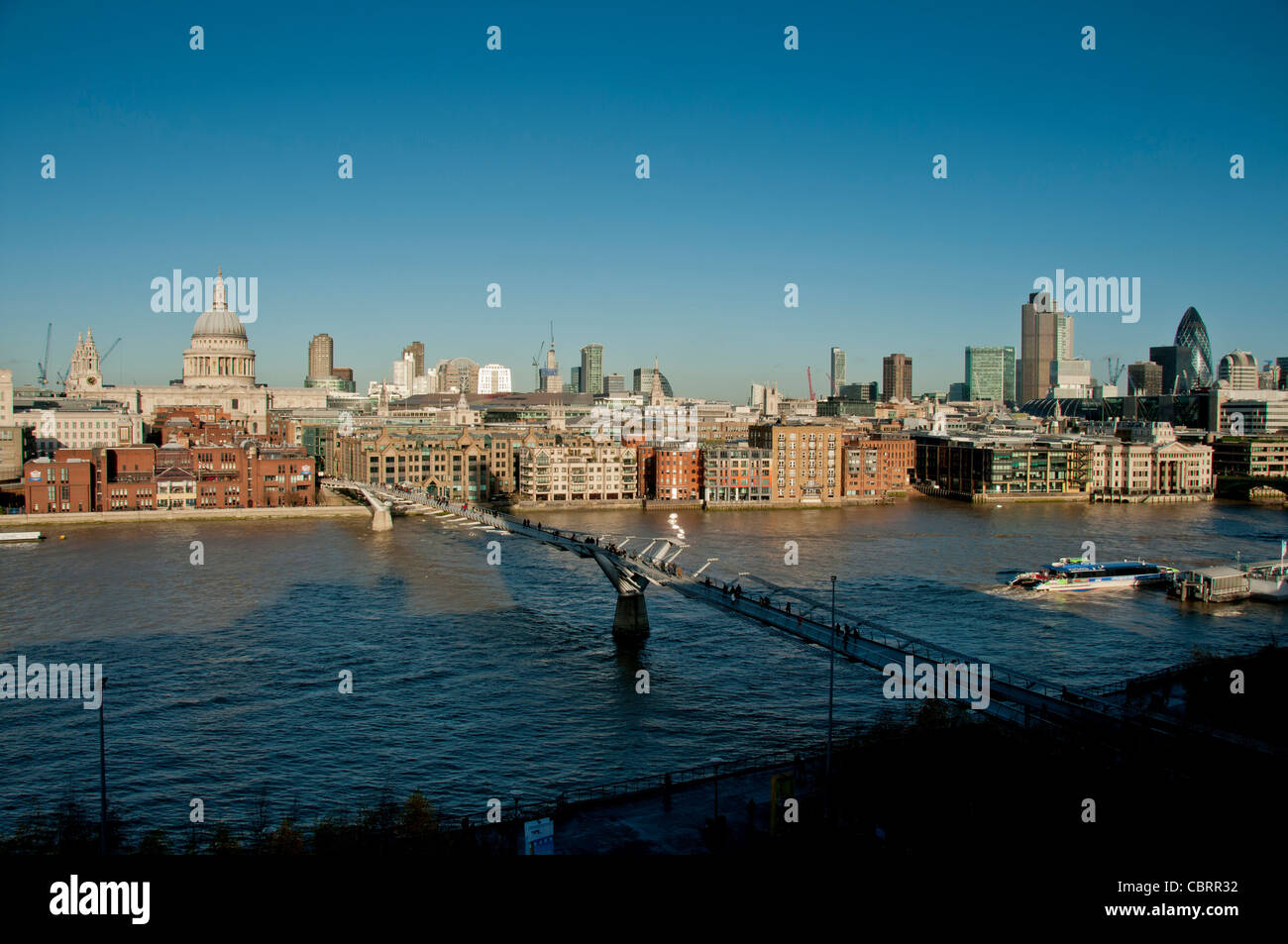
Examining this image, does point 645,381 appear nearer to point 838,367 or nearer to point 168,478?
point 838,367

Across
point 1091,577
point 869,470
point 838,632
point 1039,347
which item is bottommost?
point 1091,577

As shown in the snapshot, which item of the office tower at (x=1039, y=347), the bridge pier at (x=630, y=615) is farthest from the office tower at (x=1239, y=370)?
the bridge pier at (x=630, y=615)

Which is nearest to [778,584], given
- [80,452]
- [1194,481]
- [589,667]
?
[589,667]

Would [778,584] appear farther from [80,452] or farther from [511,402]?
[511,402]

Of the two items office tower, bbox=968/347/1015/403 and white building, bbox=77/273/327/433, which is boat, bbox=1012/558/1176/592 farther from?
office tower, bbox=968/347/1015/403

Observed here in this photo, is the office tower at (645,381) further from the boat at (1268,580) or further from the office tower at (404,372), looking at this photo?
the boat at (1268,580)

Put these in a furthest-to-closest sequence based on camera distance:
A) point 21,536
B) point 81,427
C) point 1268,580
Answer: point 81,427 < point 21,536 < point 1268,580

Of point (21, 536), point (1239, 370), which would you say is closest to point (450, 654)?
point (21, 536)
